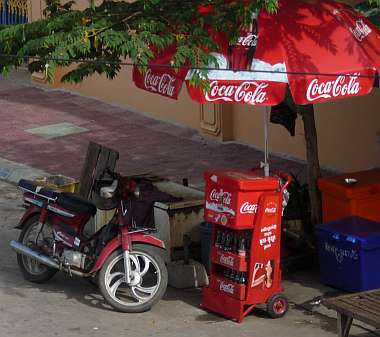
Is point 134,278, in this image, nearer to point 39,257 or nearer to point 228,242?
point 228,242

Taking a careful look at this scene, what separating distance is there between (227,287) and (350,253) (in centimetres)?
117

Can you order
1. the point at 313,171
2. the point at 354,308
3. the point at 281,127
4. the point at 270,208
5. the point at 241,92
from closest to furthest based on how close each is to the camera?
1. the point at 354,308
2. the point at 241,92
3. the point at 270,208
4. the point at 313,171
5. the point at 281,127

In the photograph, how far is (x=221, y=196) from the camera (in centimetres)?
869

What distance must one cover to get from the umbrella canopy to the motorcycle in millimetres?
1088

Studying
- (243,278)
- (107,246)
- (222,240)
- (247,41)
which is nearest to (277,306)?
(243,278)

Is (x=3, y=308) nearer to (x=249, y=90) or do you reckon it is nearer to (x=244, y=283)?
(x=244, y=283)

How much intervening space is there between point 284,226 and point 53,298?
2.31 metres

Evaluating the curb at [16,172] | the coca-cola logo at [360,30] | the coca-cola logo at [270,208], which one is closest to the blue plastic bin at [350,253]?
the coca-cola logo at [270,208]

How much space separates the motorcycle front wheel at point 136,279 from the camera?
8859mm

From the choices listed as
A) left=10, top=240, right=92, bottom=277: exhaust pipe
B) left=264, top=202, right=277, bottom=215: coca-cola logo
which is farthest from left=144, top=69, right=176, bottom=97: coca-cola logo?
left=10, top=240, right=92, bottom=277: exhaust pipe

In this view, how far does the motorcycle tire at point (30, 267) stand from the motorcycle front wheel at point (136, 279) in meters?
0.90

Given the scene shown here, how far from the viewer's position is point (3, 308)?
909cm

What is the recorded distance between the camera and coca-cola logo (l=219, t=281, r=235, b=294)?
28.8ft

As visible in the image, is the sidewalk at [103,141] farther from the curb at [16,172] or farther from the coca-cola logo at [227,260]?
the coca-cola logo at [227,260]
